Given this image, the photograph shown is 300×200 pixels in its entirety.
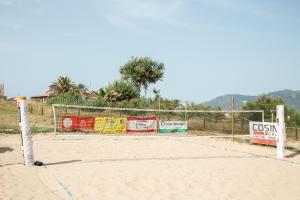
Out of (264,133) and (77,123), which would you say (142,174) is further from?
(77,123)

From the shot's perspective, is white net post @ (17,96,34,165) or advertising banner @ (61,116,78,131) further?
advertising banner @ (61,116,78,131)

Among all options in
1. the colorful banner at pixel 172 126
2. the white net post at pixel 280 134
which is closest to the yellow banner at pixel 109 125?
the colorful banner at pixel 172 126

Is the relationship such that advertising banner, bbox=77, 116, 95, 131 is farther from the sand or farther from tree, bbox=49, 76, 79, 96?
tree, bbox=49, 76, 79, 96

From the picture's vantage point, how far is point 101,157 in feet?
42.7

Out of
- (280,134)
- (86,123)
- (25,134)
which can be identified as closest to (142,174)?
(25,134)

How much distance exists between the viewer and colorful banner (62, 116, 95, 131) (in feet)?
68.5

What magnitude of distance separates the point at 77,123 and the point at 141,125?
4.33 metres

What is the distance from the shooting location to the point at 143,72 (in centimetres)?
5559

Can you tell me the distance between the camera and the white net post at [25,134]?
1058cm

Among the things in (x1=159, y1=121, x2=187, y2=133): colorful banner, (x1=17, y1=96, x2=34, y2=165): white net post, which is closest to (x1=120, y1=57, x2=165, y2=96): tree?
(x1=159, y1=121, x2=187, y2=133): colorful banner

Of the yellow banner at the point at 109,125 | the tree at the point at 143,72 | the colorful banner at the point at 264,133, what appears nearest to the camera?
the colorful banner at the point at 264,133

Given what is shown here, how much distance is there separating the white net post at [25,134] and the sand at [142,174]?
34cm

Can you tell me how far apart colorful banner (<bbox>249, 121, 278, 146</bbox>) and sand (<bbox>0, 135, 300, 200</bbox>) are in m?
3.22

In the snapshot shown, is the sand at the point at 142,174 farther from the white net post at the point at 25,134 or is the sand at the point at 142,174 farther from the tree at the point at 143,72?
the tree at the point at 143,72
